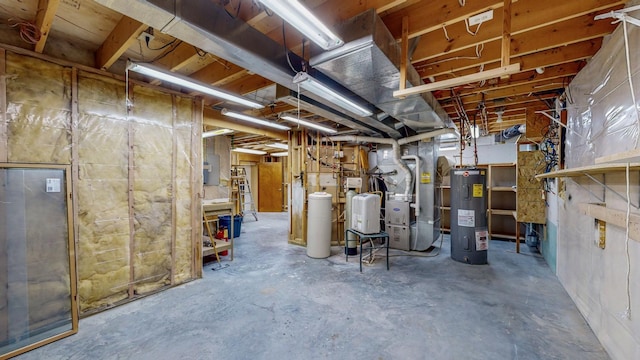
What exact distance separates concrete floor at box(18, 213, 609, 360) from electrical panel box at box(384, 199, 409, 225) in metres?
1.20

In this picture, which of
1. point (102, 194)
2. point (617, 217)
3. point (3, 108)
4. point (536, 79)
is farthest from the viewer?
point (536, 79)

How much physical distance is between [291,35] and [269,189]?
8.54 meters

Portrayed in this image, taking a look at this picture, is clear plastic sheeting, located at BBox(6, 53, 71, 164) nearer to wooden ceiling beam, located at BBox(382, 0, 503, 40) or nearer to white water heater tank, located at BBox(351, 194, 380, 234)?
wooden ceiling beam, located at BBox(382, 0, 503, 40)

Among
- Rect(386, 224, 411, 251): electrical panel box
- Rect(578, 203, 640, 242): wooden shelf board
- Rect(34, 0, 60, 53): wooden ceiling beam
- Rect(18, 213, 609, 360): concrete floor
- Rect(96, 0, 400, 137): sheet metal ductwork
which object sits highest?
Rect(34, 0, 60, 53): wooden ceiling beam

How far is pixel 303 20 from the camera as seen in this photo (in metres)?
1.53

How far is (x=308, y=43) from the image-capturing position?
7.95ft

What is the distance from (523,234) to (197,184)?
276 inches

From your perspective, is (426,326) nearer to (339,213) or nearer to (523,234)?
(339,213)

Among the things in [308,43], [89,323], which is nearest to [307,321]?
[89,323]

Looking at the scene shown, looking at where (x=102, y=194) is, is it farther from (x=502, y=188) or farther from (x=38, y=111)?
(x=502, y=188)

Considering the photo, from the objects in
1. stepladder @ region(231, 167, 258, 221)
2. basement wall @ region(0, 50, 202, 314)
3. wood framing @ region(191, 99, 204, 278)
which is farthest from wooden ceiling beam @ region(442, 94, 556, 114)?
stepladder @ region(231, 167, 258, 221)

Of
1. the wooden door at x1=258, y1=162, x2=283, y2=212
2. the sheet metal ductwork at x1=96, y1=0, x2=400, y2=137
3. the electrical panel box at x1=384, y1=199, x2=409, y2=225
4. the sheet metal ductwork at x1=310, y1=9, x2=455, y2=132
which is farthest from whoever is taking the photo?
the wooden door at x1=258, y1=162, x2=283, y2=212

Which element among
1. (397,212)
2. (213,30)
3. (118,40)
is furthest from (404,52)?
(397,212)

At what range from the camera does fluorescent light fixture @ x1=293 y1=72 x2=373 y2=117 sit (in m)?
2.27
